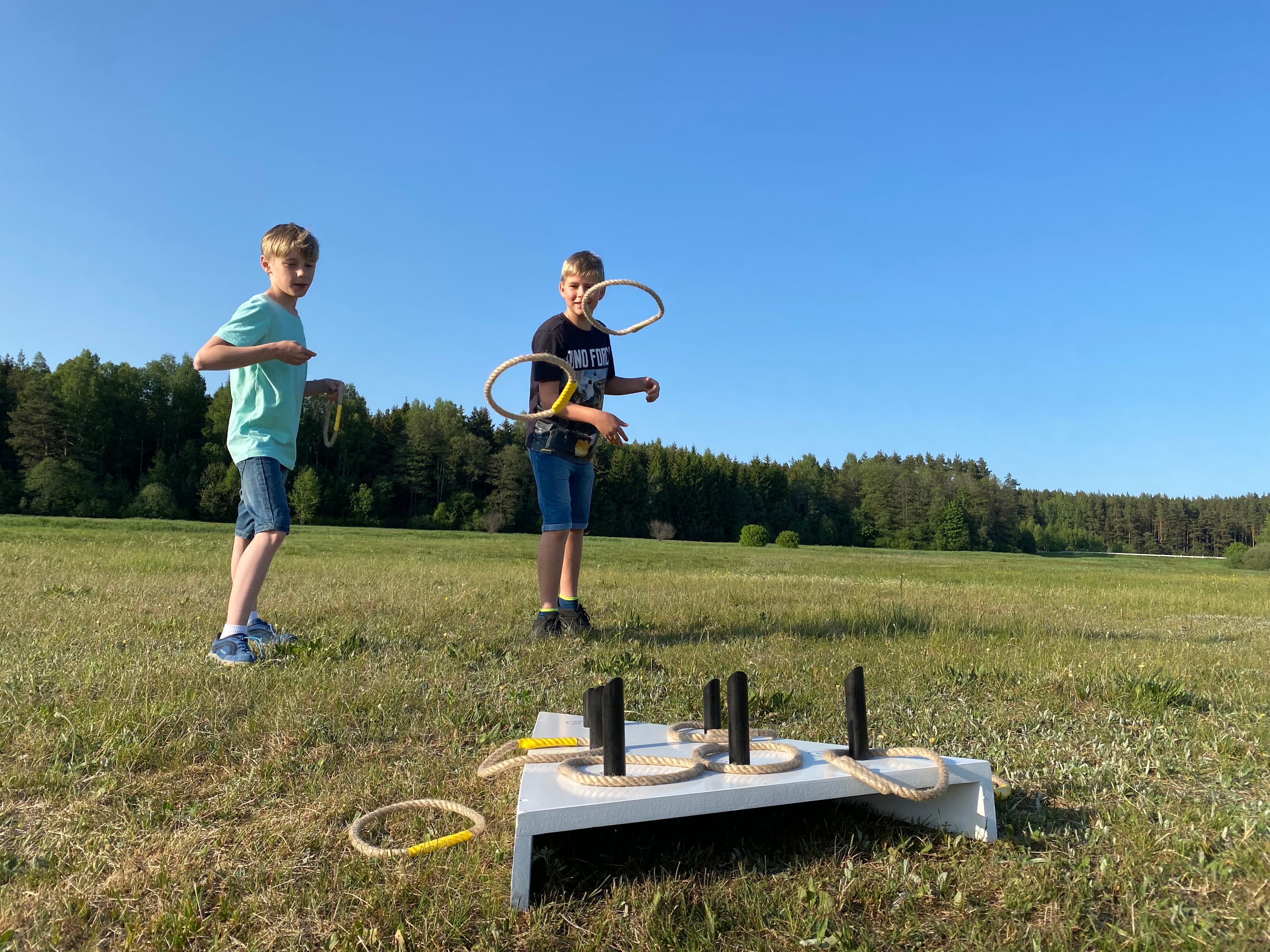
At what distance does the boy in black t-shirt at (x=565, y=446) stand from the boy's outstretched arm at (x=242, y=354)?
1.76 m

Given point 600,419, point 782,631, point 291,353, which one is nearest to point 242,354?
point 291,353

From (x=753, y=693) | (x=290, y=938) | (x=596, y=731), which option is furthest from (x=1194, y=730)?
(x=290, y=938)

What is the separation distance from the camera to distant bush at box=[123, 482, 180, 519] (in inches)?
2216

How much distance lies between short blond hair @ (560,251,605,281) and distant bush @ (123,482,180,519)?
60.2 m

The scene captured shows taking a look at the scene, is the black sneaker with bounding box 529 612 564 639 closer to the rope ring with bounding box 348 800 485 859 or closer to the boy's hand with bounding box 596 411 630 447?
the boy's hand with bounding box 596 411 630 447

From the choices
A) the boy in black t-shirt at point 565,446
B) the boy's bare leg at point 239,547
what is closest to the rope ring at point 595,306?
the boy in black t-shirt at point 565,446

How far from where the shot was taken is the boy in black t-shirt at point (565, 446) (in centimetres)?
570

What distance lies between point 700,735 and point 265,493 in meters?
3.22

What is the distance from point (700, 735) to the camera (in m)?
2.82

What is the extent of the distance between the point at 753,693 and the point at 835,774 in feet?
5.63

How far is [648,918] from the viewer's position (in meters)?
1.89

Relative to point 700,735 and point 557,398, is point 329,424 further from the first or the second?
point 700,735

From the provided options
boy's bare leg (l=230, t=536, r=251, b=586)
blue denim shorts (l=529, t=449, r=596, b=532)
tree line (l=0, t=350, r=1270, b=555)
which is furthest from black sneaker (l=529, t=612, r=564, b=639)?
tree line (l=0, t=350, r=1270, b=555)

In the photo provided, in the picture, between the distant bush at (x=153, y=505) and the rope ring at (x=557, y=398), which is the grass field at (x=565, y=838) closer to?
the rope ring at (x=557, y=398)
